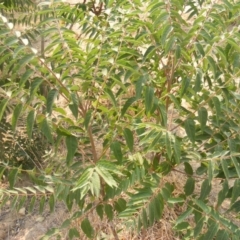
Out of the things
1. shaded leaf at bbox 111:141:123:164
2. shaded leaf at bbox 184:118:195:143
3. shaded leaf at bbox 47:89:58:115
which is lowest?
shaded leaf at bbox 111:141:123:164

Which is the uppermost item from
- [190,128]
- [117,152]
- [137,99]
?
[137,99]

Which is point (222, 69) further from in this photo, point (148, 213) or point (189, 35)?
point (148, 213)

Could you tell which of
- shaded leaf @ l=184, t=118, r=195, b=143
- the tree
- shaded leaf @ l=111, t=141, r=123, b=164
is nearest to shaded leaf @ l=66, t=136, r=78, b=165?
the tree

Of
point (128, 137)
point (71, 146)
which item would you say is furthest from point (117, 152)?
point (71, 146)

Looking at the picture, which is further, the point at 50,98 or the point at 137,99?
the point at 137,99

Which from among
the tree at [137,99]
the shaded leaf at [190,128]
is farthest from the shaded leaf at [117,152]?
the shaded leaf at [190,128]

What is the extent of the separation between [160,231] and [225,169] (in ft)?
3.91

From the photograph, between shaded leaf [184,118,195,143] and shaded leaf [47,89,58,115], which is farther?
shaded leaf [184,118,195,143]

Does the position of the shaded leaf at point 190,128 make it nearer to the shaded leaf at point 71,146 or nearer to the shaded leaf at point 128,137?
the shaded leaf at point 128,137

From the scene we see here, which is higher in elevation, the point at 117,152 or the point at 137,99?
the point at 137,99

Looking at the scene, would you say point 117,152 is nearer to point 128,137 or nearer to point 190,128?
point 128,137

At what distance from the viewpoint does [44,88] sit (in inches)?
108

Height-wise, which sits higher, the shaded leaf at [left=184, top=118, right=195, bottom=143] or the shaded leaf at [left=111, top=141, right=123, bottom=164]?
the shaded leaf at [left=184, top=118, right=195, bottom=143]

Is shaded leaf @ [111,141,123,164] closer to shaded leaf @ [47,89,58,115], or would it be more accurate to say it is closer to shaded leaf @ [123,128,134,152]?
shaded leaf @ [123,128,134,152]
